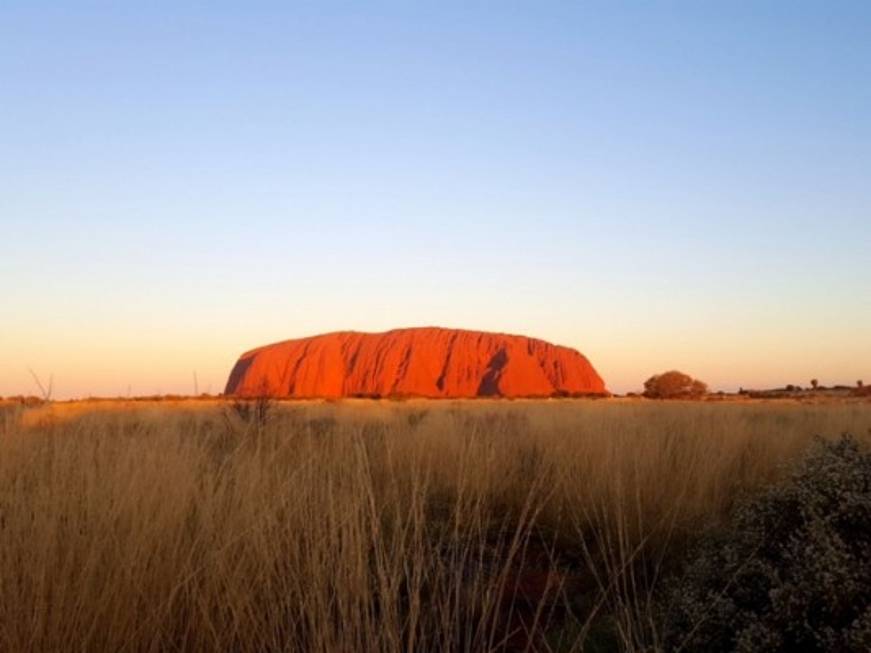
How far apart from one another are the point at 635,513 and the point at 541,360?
75561mm

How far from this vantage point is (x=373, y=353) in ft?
260

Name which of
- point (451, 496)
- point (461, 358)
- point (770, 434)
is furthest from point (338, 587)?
point (461, 358)

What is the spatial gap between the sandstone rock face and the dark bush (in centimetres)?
6845

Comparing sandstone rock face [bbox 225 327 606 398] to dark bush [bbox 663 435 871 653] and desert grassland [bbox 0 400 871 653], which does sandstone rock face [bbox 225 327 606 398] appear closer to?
desert grassland [bbox 0 400 871 653]

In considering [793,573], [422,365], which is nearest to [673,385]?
[422,365]

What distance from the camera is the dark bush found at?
255cm

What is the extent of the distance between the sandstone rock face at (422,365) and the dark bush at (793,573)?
225ft

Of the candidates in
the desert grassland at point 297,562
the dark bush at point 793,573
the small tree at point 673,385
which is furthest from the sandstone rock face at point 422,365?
the dark bush at point 793,573

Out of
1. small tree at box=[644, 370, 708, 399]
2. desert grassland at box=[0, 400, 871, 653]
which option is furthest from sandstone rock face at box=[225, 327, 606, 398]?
desert grassland at box=[0, 400, 871, 653]

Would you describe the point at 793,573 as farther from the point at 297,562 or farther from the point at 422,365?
the point at 422,365

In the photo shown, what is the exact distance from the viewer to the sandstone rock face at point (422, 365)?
7506cm

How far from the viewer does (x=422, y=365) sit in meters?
77.1

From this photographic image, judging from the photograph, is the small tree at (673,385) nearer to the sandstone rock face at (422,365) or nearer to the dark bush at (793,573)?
the sandstone rock face at (422,365)

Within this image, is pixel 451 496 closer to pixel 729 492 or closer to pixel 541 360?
pixel 729 492
